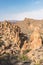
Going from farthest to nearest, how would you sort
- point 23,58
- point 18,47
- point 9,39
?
point 9,39 < point 18,47 < point 23,58

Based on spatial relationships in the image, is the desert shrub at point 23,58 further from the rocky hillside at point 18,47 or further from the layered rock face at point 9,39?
the layered rock face at point 9,39

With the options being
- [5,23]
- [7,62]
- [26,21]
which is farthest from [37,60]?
[26,21]

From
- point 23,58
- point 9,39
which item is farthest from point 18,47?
point 23,58

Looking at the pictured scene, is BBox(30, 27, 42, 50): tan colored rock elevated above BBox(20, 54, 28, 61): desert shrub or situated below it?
above

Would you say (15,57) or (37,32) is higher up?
(37,32)

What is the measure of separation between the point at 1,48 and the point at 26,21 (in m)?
37.2

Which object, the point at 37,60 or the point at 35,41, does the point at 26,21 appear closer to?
the point at 35,41

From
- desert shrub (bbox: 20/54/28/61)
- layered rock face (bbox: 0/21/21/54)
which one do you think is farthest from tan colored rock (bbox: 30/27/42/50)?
desert shrub (bbox: 20/54/28/61)

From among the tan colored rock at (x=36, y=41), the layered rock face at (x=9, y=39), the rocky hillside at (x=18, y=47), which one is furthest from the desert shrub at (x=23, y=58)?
the tan colored rock at (x=36, y=41)

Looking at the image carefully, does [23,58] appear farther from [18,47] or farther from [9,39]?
[9,39]

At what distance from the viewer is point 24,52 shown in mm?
30500

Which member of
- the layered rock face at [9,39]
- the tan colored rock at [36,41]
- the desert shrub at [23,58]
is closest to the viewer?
the desert shrub at [23,58]

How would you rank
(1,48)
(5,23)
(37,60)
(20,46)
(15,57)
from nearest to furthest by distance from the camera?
(37,60)
(15,57)
(1,48)
(20,46)
(5,23)

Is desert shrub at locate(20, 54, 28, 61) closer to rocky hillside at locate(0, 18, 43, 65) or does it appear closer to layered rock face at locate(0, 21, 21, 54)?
rocky hillside at locate(0, 18, 43, 65)
